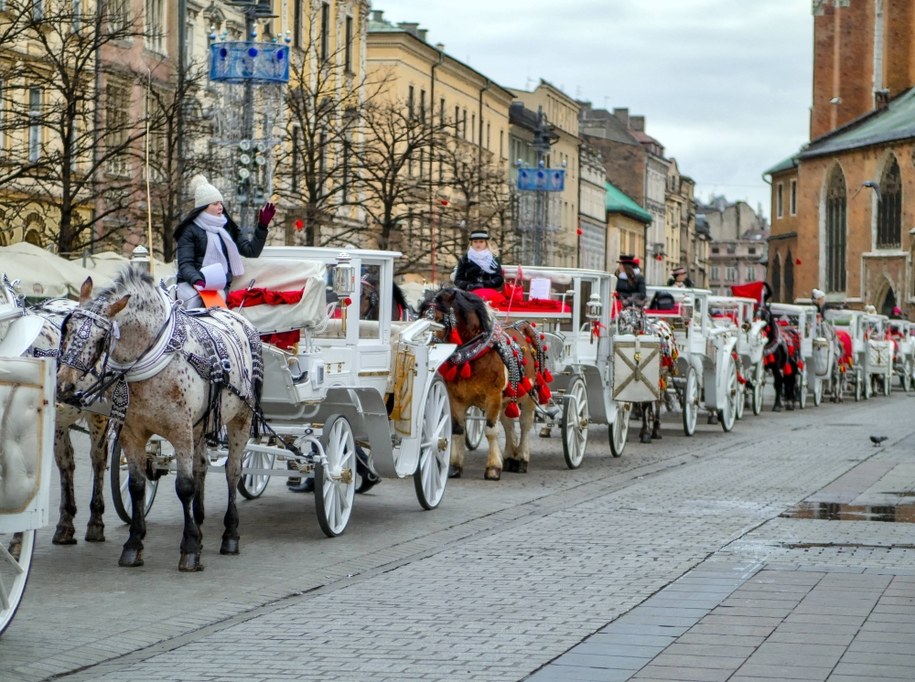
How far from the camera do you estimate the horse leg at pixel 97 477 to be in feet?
37.7

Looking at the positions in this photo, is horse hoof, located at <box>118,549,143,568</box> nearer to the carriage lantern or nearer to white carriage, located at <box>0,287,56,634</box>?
the carriage lantern

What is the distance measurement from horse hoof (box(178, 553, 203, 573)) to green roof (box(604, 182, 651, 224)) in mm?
102634

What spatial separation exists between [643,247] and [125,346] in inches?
4530

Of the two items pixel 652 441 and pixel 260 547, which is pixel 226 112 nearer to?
pixel 652 441

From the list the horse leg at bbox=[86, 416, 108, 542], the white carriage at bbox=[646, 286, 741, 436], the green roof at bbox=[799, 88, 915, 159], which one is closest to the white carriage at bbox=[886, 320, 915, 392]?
the white carriage at bbox=[646, 286, 741, 436]

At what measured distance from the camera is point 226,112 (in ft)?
88.3

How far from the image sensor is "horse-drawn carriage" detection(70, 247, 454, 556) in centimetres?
1152

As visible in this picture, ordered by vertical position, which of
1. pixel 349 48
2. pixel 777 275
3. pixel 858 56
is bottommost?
pixel 777 275

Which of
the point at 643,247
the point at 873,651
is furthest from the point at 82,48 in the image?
the point at 643,247

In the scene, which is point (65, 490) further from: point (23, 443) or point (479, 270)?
point (479, 270)

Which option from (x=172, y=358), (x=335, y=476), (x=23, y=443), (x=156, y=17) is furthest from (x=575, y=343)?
(x=156, y=17)

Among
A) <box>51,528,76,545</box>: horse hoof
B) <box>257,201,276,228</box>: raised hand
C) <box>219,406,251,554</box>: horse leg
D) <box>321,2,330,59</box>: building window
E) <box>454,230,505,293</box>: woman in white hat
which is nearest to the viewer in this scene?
<box>219,406,251,554</box>: horse leg

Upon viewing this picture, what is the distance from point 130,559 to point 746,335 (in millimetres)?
20187

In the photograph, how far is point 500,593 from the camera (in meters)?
9.45
